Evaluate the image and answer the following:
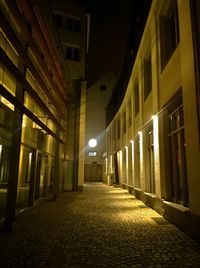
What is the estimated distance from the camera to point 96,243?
15.6ft

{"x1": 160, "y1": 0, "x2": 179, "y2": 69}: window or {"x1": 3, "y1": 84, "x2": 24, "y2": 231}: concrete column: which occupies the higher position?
{"x1": 160, "y1": 0, "x2": 179, "y2": 69}: window

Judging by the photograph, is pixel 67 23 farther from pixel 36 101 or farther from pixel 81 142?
pixel 36 101

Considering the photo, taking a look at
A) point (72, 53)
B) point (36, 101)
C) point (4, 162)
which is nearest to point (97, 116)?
point (72, 53)

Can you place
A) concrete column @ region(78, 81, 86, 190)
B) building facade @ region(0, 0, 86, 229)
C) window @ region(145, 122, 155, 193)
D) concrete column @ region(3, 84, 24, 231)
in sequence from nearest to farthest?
concrete column @ region(3, 84, 24, 231), building facade @ region(0, 0, 86, 229), window @ region(145, 122, 155, 193), concrete column @ region(78, 81, 86, 190)

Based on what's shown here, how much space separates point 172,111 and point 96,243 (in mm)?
4837

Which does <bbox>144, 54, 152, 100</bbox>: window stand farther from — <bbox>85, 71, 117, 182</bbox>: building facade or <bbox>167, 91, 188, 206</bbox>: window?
<bbox>85, 71, 117, 182</bbox>: building facade

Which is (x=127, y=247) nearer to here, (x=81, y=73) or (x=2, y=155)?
(x=2, y=155)

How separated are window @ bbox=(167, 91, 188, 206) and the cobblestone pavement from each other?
98 centimetres

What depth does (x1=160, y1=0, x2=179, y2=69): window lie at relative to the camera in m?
8.16

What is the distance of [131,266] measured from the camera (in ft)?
11.8

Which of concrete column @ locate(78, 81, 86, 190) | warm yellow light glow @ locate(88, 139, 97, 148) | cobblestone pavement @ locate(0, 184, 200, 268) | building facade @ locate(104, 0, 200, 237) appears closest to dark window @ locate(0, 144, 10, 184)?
cobblestone pavement @ locate(0, 184, 200, 268)

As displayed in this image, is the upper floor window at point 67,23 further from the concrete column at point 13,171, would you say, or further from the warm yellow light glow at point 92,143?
the warm yellow light glow at point 92,143

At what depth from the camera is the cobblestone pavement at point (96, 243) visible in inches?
149

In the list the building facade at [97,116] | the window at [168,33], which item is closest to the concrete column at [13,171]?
the window at [168,33]
